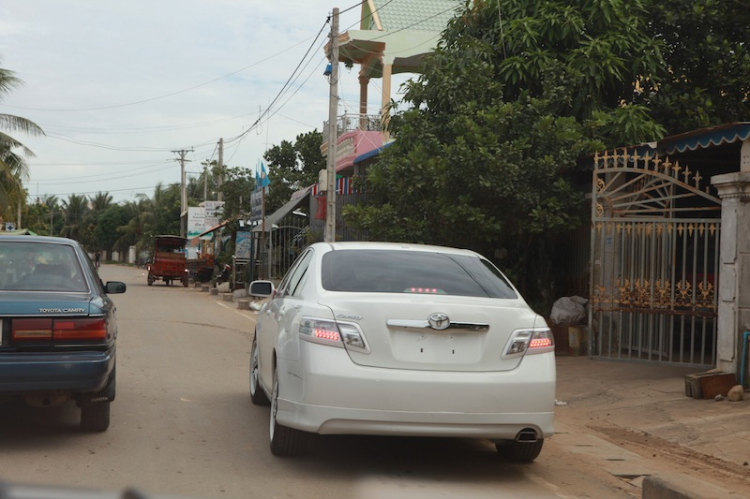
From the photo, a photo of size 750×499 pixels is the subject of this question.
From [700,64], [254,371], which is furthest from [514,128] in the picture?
[254,371]

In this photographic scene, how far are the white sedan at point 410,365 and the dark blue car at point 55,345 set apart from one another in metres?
1.35

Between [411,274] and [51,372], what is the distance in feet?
8.48

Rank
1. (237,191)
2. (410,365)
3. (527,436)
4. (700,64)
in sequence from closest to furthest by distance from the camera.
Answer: (410,365), (527,436), (700,64), (237,191)

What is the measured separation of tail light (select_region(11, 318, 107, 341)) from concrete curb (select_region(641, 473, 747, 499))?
3838mm

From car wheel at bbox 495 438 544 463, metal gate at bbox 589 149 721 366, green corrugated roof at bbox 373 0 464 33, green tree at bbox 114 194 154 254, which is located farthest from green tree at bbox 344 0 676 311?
green tree at bbox 114 194 154 254

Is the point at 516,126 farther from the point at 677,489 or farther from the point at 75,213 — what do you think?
the point at 75,213

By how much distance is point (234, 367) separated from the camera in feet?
38.4

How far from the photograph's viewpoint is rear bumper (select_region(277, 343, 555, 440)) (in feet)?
18.0

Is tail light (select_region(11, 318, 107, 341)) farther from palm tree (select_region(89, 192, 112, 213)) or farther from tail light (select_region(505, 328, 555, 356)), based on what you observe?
palm tree (select_region(89, 192, 112, 213))

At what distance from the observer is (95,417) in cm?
688

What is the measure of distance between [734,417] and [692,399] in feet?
3.06

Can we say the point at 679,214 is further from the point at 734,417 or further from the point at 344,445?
the point at 344,445

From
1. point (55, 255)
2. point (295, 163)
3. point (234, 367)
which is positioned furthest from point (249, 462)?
point (295, 163)

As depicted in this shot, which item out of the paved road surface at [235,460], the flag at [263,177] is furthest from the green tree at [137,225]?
the paved road surface at [235,460]
